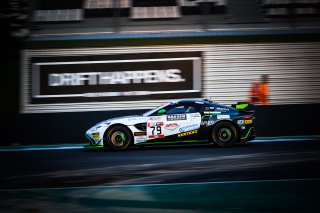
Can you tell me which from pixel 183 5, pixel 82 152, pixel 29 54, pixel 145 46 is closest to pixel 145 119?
pixel 82 152

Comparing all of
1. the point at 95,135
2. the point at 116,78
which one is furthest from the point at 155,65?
the point at 95,135

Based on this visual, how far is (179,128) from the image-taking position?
11.9 m

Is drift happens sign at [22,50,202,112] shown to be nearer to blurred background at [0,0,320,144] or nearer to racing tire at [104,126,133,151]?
blurred background at [0,0,320,144]

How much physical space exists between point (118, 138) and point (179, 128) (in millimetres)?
1566

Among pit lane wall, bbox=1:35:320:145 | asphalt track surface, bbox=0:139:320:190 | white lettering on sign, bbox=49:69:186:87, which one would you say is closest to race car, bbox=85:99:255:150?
asphalt track surface, bbox=0:139:320:190

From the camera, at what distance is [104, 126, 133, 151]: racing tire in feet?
39.4

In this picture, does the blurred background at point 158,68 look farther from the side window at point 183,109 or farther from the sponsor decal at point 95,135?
the side window at point 183,109

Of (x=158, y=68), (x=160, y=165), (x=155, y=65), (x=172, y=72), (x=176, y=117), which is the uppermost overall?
(x=155, y=65)

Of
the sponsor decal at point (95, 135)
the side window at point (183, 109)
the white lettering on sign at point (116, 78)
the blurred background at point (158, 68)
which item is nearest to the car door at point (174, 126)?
the side window at point (183, 109)

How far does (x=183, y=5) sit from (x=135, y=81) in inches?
146

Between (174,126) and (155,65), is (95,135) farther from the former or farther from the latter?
(155,65)

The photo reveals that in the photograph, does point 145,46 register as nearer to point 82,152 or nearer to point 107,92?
point 107,92

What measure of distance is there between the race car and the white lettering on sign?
14.2ft

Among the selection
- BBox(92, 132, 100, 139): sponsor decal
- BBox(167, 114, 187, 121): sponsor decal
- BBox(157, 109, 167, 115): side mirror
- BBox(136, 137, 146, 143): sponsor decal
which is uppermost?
BBox(157, 109, 167, 115): side mirror
